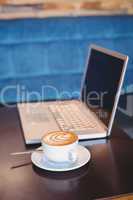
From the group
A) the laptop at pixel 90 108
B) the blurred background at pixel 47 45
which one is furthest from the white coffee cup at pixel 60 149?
the blurred background at pixel 47 45

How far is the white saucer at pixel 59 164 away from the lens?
79 centimetres

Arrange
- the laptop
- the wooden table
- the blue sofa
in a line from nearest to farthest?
the wooden table → the laptop → the blue sofa

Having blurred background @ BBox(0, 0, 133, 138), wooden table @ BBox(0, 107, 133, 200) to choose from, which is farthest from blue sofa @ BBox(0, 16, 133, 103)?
wooden table @ BBox(0, 107, 133, 200)

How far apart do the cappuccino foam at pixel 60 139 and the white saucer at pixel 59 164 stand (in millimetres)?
55

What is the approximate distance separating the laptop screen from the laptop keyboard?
0.16 feet

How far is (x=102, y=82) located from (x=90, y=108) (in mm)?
134

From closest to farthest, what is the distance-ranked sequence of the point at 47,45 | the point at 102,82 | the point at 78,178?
the point at 78,178, the point at 102,82, the point at 47,45

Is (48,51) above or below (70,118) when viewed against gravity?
above

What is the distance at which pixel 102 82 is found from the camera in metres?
1.10

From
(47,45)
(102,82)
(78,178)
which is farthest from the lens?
(47,45)

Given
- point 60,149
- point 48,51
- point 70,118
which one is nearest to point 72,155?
point 60,149

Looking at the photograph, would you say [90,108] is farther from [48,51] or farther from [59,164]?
[48,51]

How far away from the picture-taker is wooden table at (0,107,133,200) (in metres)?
0.70

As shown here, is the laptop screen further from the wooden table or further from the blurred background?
the blurred background
